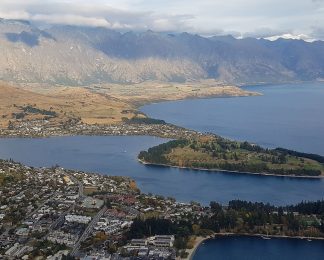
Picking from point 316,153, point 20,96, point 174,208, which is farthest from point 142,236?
point 20,96

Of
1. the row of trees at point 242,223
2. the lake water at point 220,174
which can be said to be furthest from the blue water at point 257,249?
the row of trees at point 242,223

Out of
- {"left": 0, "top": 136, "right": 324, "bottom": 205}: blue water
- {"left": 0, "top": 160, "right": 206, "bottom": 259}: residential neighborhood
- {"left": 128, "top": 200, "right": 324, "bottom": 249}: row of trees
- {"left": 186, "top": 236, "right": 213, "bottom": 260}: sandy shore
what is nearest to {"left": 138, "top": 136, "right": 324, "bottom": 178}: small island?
{"left": 0, "top": 136, "right": 324, "bottom": 205}: blue water

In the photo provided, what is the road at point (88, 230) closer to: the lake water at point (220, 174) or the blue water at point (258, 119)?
the lake water at point (220, 174)

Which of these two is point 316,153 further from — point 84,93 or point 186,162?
point 84,93

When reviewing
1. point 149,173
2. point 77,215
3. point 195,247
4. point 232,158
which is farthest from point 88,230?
point 232,158

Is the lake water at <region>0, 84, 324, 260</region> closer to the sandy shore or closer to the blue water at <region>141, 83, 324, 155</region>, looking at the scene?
the blue water at <region>141, 83, 324, 155</region>
